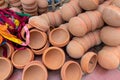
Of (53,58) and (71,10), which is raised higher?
(71,10)

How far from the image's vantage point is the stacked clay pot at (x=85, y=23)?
2.60 feet

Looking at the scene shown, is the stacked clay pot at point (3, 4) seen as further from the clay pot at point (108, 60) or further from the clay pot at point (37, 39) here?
the clay pot at point (108, 60)

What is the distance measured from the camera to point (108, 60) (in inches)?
30.9

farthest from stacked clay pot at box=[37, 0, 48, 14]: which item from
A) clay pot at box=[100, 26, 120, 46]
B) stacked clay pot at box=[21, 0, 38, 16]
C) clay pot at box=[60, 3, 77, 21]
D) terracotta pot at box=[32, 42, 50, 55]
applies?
clay pot at box=[100, 26, 120, 46]

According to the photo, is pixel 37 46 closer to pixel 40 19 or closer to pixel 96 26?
pixel 40 19

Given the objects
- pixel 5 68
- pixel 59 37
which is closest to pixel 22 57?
pixel 5 68

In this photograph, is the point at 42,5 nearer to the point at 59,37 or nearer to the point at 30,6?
the point at 30,6

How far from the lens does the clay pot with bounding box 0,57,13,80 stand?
0.80 metres

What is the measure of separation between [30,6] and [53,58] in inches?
11.3

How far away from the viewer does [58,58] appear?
843 millimetres

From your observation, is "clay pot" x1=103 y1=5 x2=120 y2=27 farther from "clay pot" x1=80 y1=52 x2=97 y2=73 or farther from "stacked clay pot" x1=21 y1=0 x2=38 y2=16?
"stacked clay pot" x1=21 y1=0 x2=38 y2=16

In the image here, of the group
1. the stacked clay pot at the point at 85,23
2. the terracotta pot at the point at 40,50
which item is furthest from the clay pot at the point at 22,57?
the stacked clay pot at the point at 85,23

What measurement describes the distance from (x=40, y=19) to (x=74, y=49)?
0.21m

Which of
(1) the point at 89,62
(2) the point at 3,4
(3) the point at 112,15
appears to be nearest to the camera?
(3) the point at 112,15
